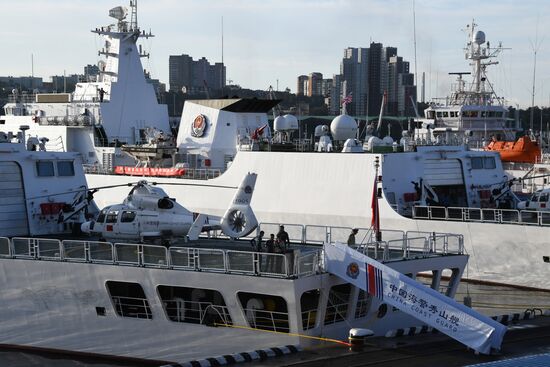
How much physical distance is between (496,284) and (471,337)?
1233 cm

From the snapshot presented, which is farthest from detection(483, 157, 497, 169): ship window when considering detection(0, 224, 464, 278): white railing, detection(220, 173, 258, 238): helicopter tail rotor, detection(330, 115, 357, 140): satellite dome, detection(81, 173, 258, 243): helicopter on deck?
detection(220, 173, 258, 238): helicopter tail rotor

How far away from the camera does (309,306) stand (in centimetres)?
1867

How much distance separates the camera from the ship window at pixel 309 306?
18.2m

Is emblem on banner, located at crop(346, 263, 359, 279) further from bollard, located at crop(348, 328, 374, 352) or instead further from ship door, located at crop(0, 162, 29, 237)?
ship door, located at crop(0, 162, 29, 237)

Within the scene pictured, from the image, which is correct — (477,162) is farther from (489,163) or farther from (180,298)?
(180,298)

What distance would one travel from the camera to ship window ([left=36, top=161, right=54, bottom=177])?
25156mm

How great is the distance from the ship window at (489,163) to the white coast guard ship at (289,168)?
0.18ft

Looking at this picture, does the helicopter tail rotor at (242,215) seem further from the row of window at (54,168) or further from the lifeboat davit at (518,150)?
the lifeboat davit at (518,150)

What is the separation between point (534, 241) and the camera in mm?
27797

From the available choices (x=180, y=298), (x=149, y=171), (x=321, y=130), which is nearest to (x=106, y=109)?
(x=149, y=171)

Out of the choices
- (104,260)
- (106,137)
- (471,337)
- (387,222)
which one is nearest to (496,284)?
(387,222)

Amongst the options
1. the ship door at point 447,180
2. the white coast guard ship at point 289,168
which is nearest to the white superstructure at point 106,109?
the white coast guard ship at point 289,168

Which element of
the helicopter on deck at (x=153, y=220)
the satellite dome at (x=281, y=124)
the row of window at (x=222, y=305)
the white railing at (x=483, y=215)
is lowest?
the row of window at (x=222, y=305)

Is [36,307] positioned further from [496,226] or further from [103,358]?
[496,226]
